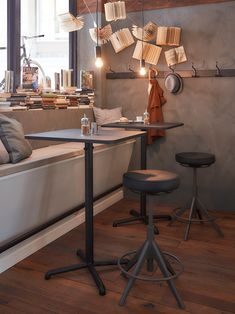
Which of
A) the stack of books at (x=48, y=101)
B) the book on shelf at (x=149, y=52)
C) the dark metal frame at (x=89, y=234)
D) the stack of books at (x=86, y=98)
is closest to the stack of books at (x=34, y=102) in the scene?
the stack of books at (x=48, y=101)

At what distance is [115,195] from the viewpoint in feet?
14.4

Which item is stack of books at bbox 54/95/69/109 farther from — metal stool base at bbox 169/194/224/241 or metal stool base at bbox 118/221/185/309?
metal stool base at bbox 118/221/185/309

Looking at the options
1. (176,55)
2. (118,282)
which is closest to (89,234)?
(118,282)

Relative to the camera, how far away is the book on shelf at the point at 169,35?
3.96 metres

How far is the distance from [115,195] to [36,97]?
150cm

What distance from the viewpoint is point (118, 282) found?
249 centimetres

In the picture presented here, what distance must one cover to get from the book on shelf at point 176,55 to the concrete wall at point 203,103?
0.06m

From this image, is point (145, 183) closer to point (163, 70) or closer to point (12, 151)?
point (12, 151)

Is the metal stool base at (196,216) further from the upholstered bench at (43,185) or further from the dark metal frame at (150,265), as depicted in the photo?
the upholstered bench at (43,185)

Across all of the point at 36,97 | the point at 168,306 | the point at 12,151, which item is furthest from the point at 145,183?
the point at 36,97

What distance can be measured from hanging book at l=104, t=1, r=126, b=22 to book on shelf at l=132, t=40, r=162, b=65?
1.22 ft

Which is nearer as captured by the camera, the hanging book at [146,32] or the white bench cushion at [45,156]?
the white bench cushion at [45,156]

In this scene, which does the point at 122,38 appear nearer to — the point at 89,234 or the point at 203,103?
the point at 203,103

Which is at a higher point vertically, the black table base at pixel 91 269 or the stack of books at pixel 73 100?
the stack of books at pixel 73 100
